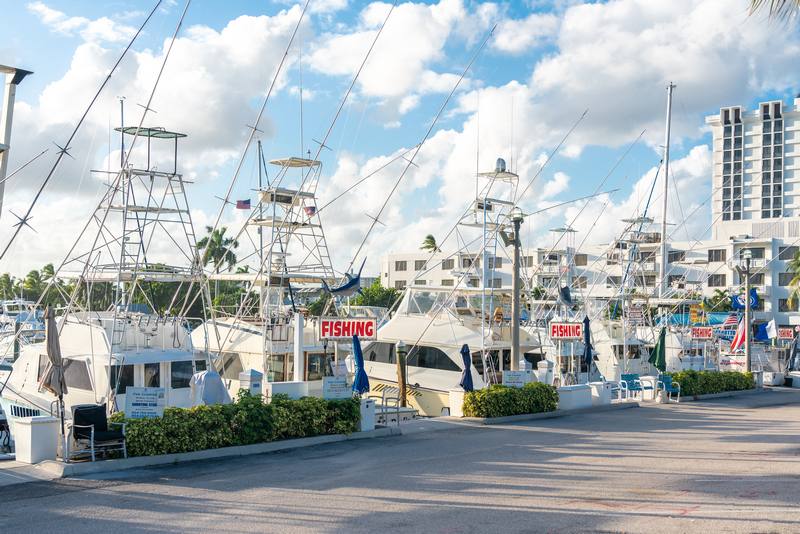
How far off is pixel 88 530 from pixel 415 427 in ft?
36.0

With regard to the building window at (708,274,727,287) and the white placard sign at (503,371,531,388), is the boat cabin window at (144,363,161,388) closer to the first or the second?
the white placard sign at (503,371,531,388)

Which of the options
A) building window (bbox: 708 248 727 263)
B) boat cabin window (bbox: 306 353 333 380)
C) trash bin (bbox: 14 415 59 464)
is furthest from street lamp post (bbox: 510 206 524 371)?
building window (bbox: 708 248 727 263)

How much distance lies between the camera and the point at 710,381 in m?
31.4

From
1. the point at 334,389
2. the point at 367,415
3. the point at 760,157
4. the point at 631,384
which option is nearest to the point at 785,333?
the point at 631,384

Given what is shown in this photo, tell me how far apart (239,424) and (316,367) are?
8.64 metres

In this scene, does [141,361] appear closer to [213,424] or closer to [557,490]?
[213,424]

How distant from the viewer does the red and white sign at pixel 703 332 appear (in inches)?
1496

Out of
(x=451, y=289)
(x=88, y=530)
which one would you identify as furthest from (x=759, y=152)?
(x=88, y=530)

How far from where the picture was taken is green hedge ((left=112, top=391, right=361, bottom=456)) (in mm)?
15102

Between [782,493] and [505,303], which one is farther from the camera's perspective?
[505,303]

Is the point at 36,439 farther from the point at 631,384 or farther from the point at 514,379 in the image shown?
the point at 631,384

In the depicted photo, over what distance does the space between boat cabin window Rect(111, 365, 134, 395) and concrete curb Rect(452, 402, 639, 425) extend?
8.51 meters

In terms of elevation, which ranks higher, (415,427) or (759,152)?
(759,152)

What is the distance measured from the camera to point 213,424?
16.1 m
